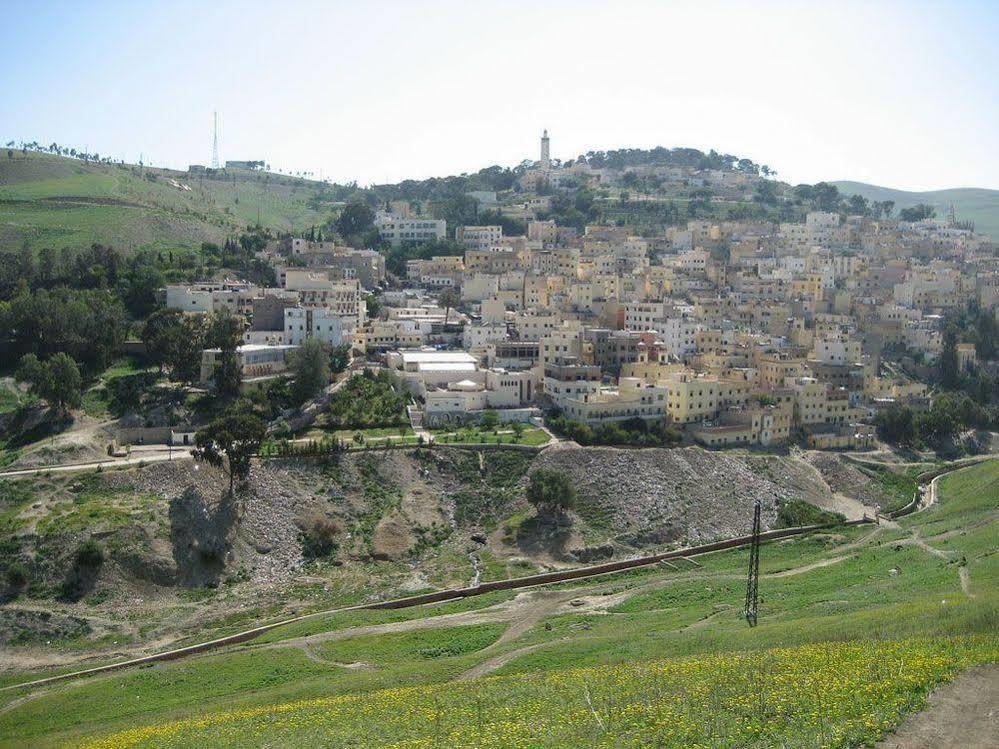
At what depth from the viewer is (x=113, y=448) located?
3550 cm

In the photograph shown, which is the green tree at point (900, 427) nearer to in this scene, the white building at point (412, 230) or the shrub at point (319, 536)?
the shrub at point (319, 536)

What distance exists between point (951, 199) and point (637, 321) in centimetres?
15472

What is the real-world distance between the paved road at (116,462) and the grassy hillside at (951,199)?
149367 mm

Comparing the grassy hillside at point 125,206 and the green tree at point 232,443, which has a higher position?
the grassy hillside at point 125,206

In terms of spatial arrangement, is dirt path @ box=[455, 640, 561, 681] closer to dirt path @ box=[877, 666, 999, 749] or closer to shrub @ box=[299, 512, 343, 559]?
dirt path @ box=[877, 666, 999, 749]

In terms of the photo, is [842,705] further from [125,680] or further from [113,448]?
[113,448]

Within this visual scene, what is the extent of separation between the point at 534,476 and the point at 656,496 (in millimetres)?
4457

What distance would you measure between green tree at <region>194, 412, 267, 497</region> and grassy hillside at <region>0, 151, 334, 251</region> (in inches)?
1393

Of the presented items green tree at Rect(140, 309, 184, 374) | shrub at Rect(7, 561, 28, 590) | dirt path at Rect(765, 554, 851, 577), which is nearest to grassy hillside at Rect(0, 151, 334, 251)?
green tree at Rect(140, 309, 184, 374)

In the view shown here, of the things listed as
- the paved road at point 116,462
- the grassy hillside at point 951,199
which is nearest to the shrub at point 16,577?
the paved road at point 116,462

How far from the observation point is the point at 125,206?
7544cm

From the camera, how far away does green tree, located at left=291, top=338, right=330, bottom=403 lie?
131 feet

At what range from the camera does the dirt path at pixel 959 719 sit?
1314 cm

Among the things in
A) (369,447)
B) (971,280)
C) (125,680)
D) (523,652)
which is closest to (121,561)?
(125,680)
